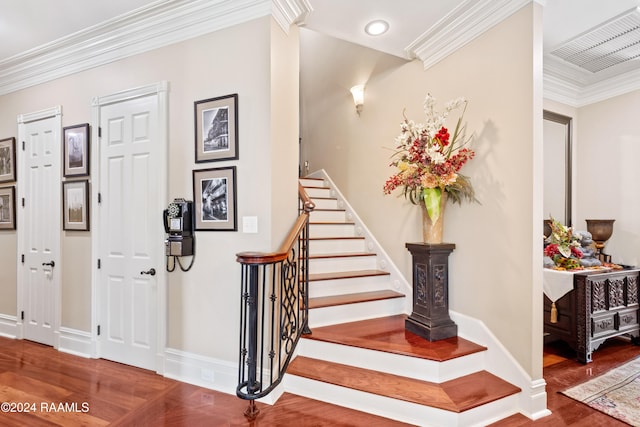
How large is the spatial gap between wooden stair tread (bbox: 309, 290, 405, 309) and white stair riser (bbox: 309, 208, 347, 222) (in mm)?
1219

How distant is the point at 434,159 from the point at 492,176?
481mm

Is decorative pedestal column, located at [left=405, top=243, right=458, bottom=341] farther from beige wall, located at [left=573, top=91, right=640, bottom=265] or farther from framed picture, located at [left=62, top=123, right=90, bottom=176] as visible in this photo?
framed picture, located at [left=62, top=123, right=90, bottom=176]

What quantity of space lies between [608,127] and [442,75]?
7.80ft

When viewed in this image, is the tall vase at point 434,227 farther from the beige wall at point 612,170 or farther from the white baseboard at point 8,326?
the white baseboard at point 8,326

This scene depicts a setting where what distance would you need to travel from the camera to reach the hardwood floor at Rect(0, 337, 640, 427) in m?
2.15

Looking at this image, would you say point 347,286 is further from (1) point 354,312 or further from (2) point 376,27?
(2) point 376,27

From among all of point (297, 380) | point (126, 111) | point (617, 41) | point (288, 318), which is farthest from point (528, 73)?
point (126, 111)

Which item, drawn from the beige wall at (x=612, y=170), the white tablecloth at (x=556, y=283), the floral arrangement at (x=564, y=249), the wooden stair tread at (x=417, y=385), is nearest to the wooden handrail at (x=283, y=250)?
the wooden stair tread at (x=417, y=385)

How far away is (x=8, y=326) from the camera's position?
148 inches

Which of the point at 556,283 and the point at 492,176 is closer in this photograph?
the point at 492,176

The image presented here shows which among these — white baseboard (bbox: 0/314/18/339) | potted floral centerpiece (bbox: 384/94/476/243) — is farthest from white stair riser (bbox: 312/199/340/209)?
white baseboard (bbox: 0/314/18/339)

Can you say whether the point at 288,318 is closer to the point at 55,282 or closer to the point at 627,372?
the point at 55,282

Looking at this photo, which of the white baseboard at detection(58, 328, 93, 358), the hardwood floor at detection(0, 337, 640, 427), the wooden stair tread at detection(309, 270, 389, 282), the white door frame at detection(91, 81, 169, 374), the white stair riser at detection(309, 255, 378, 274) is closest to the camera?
the hardwood floor at detection(0, 337, 640, 427)

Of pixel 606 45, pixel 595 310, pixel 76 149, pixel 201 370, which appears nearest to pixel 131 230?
pixel 76 149
